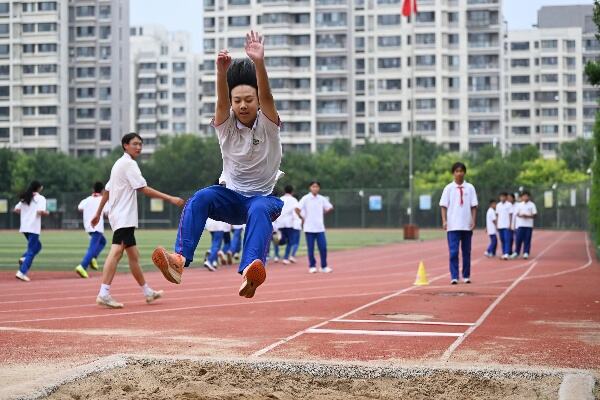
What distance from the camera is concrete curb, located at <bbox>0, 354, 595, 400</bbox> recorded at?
22.5 feet

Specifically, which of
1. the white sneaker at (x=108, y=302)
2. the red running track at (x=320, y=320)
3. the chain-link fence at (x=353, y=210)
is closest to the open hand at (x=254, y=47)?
the red running track at (x=320, y=320)

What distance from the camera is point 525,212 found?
27.2m

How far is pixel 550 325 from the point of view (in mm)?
11133

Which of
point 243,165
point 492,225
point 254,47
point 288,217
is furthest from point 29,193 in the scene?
point 492,225

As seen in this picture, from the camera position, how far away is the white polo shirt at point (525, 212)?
27138 mm

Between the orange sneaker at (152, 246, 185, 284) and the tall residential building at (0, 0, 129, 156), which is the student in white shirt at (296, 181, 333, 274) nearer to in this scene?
the orange sneaker at (152, 246, 185, 284)

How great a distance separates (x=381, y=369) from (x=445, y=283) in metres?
11.1

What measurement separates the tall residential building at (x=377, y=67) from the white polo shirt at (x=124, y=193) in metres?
90.1

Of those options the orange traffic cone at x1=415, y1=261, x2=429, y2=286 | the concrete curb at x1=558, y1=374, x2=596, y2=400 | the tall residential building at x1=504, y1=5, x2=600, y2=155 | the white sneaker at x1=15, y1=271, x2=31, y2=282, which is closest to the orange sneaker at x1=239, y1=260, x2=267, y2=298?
the concrete curb at x1=558, y1=374, x2=596, y2=400

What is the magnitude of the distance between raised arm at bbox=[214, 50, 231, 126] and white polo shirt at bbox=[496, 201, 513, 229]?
21.4m

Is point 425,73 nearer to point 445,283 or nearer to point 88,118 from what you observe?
point 88,118

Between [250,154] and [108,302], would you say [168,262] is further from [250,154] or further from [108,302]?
[108,302]

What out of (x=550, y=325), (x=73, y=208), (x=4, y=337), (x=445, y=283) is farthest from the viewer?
(x=73, y=208)

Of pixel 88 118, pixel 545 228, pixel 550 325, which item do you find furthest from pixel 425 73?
pixel 550 325
